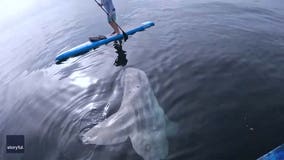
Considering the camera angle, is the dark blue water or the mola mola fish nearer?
the mola mola fish

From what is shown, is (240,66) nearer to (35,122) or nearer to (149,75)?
(149,75)

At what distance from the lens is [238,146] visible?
237 inches

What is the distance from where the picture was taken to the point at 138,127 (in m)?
7.06

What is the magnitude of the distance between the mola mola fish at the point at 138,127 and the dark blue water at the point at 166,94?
31 millimetres

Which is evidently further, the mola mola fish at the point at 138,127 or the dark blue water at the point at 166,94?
the dark blue water at the point at 166,94

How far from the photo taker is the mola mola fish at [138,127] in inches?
250

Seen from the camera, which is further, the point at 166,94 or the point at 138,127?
the point at 166,94

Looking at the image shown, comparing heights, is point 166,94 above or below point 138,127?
above

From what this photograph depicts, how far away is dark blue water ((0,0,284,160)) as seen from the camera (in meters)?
6.49

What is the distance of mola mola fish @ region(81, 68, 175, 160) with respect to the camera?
20.8 ft

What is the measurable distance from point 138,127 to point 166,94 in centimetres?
Result: 196

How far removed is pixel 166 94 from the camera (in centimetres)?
853

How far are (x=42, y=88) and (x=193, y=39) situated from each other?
7884 millimetres

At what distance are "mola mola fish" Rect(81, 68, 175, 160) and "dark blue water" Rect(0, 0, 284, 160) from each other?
0.03 m
